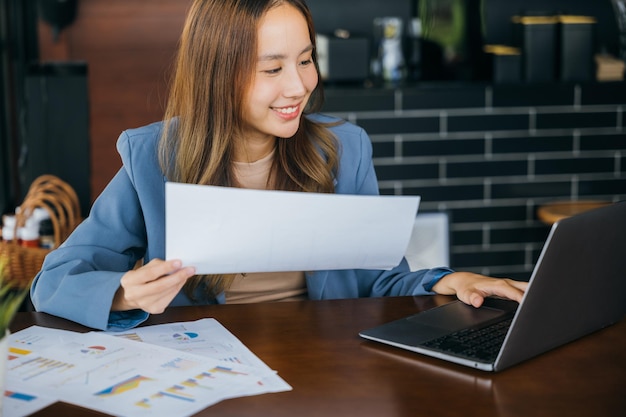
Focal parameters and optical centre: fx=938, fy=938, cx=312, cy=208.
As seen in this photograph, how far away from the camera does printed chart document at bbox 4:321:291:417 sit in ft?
4.38

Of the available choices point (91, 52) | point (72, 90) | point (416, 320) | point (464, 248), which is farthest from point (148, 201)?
point (91, 52)

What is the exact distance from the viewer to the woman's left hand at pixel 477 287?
70.3 inches

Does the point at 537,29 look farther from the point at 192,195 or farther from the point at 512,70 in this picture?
the point at 192,195

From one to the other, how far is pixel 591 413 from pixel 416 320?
450 mm

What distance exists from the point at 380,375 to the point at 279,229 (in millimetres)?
333

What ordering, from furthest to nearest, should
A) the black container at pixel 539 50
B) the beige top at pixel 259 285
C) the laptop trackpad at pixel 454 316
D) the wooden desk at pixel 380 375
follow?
1. the black container at pixel 539 50
2. the beige top at pixel 259 285
3. the laptop trackpad at pixel 454 316
4. the wooden desk at pixel 380 375

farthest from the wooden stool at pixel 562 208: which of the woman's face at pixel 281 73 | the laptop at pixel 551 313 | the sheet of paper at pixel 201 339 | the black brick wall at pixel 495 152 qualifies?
the sheet of paper at pixel 201 339

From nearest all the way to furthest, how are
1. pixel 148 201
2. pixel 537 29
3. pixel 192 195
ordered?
1. pixel 192 195
2. pixel 148 201
3. pixel 537 29

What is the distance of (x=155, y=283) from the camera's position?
156cm

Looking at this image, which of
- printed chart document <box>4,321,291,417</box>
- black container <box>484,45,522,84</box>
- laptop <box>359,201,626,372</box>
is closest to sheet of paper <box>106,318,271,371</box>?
printed chart document <box>4,321,291,417</box>

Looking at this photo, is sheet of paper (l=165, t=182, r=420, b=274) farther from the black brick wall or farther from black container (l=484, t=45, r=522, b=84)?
black container (l=484, t=45, r=522, b=84)

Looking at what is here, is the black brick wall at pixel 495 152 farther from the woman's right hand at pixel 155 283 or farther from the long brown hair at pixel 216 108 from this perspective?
the woman's right hand at pixel 155 283

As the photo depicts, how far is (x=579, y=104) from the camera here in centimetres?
459

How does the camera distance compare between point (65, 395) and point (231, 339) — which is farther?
point (231, 339)
